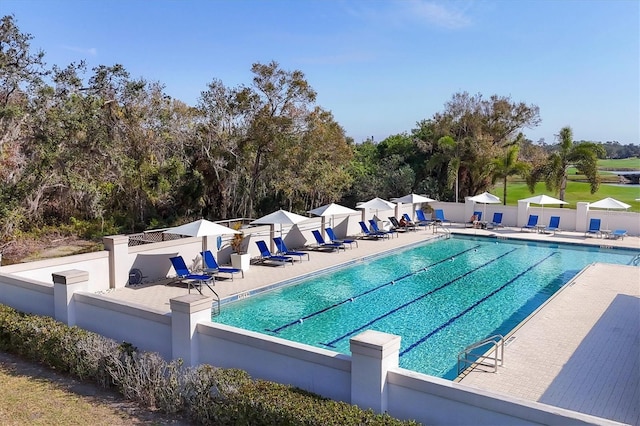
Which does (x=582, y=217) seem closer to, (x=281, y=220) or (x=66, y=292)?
(x=281, y=220)

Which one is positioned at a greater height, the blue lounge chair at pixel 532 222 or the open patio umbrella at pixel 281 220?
the open patio umbrella at pixel 281 220

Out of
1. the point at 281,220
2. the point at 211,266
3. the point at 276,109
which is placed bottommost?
the point at 211,266

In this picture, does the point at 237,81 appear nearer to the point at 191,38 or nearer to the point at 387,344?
the point at 191,38

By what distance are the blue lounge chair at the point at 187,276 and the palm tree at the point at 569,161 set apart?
19.9 meters

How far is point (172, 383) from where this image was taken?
246 inches

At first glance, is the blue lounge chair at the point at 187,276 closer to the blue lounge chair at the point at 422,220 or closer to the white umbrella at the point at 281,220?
the white umbrella at the point at 281,220

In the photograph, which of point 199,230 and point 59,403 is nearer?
point 59,403

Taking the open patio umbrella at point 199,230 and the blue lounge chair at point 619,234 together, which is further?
the blue lounge chair at point 619,234

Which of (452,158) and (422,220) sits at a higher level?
(452,158)

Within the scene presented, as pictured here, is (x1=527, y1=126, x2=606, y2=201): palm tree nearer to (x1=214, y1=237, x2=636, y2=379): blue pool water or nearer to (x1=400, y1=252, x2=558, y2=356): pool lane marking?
(x1=214, y1=237, x2=636, y2=379): blue pool water

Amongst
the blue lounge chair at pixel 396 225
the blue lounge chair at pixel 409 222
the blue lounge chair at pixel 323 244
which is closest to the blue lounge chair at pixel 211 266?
the blue lounge chair at pixel 323 244

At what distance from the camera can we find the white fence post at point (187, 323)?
683 centimetres

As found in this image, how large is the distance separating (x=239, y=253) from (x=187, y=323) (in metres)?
8.76

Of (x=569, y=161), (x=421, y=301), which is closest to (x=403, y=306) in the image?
(x=421, y=301)
